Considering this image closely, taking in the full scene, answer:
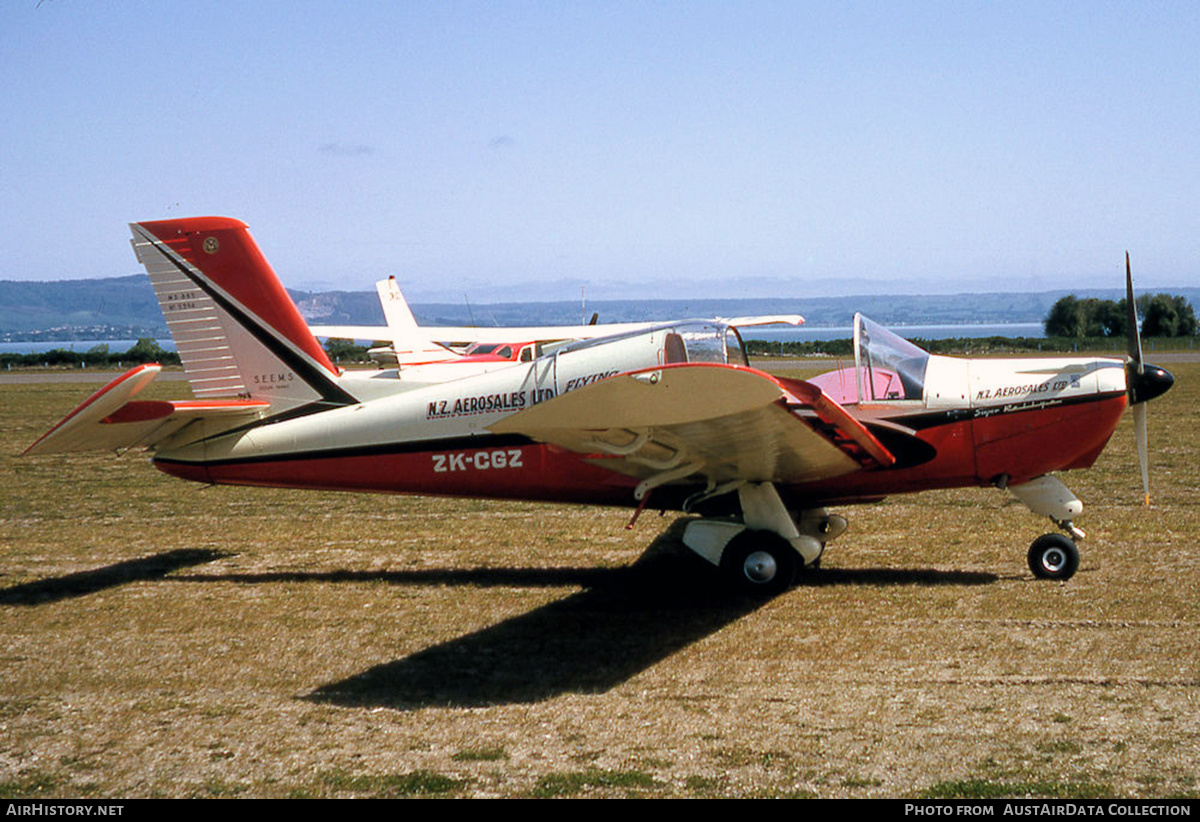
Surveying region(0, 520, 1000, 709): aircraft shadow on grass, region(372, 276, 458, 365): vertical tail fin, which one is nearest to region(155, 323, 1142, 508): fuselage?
region(0, 520, 1000, 709): aircraft shadow on grass

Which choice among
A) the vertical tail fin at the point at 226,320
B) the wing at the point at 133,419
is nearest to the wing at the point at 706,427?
the vertical tail fin at the point at 226,320

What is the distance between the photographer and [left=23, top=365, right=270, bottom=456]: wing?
7477 mm

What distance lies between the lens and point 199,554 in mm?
9680

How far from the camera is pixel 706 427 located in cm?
646

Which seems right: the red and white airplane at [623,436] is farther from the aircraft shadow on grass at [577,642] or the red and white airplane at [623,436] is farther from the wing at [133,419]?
the aircraft shadow on grass at [577,642]

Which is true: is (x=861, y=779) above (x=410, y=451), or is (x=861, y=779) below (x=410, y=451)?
below

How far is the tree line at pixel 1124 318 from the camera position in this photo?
2793 inches

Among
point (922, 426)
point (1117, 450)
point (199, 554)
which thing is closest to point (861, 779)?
point (922, 426)

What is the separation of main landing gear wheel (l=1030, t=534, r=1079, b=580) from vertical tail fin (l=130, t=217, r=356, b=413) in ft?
19.6

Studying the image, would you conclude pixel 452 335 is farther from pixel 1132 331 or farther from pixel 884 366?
pixel 1132 331

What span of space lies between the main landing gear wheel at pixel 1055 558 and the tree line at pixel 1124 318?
66.7 meters

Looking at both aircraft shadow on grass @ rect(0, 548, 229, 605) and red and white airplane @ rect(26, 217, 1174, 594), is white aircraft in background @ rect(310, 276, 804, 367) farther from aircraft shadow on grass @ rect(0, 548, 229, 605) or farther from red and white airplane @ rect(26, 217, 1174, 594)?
red and white airplane @ rect(26, 217, 1174, 594)

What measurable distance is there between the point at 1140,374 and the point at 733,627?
13.2ft

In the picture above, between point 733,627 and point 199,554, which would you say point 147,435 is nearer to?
point 199,554
